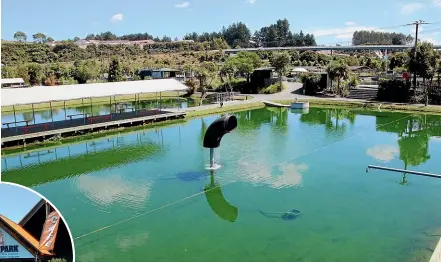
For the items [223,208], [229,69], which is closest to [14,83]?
[229,69]

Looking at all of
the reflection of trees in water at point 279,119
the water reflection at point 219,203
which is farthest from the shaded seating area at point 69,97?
the water reflection at point 219,203

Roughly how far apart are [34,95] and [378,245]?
21533 millimetres

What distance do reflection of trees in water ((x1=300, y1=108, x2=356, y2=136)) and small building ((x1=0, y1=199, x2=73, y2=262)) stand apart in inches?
940

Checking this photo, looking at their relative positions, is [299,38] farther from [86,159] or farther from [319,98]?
[86,159]

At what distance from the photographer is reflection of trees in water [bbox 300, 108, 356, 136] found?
2739 centimetres

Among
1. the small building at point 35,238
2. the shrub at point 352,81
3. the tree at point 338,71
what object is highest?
the tree at point 338,71

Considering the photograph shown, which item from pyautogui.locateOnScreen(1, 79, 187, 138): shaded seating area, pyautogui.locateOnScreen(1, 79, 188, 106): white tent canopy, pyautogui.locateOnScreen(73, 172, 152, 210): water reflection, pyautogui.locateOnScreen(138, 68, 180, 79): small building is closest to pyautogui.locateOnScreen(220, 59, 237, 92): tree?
pyautogui.locateOnScreen(138, 68, 180, 79): small building

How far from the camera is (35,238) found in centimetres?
323

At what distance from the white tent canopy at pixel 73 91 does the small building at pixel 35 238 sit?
2267 centimetres

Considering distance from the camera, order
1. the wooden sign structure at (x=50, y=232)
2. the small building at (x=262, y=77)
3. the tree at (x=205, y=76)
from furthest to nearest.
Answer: the small building at (x=262, y=77) → the tree at (x=205, y=76) → the wooden sign structure at (x=50, y=232)

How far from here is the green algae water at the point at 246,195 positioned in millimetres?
10891

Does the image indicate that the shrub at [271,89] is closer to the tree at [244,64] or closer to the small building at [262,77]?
the small building at [262,77]

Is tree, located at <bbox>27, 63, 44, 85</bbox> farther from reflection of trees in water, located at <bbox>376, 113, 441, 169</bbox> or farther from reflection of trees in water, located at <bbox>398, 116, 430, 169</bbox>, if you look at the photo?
reflection of trees in water, located at <bbox>398, 116, 430, 169</bbox>

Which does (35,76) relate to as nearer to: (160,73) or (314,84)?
(160,73)
